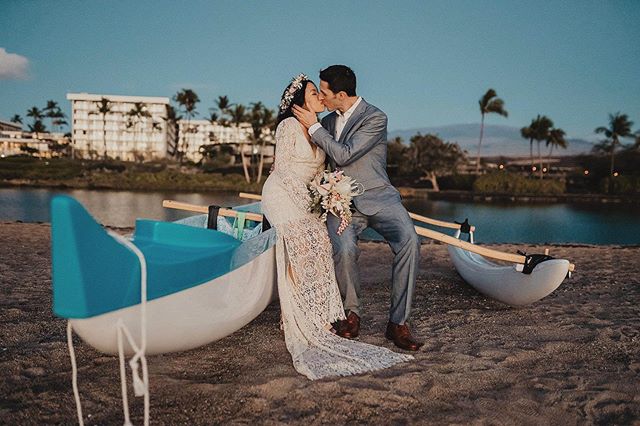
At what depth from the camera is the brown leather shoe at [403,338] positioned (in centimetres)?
403

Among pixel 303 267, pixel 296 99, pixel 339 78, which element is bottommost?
pixel 303 267

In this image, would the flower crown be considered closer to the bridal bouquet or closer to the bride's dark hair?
the bride's dark hair

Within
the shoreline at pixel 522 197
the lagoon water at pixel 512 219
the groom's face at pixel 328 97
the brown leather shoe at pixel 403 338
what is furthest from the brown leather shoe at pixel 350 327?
the shoreline at pixel 522 197

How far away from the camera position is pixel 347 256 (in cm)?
414

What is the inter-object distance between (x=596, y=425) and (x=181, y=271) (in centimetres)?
242

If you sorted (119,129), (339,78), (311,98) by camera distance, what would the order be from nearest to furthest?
(339,78) < (311,98) < (119,129)

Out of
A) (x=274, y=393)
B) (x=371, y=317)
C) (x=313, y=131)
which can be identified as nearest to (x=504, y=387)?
(x=274, y=393)

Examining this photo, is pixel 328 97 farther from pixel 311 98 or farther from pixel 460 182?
pixel 460 182

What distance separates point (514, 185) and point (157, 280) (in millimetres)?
57525

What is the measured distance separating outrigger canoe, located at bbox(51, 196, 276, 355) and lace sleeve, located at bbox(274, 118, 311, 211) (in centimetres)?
39

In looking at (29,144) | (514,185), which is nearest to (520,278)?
(514,185)

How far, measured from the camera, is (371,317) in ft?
16.7

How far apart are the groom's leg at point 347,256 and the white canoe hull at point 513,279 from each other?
1.73 m

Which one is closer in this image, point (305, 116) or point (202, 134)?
point (305, 116)
